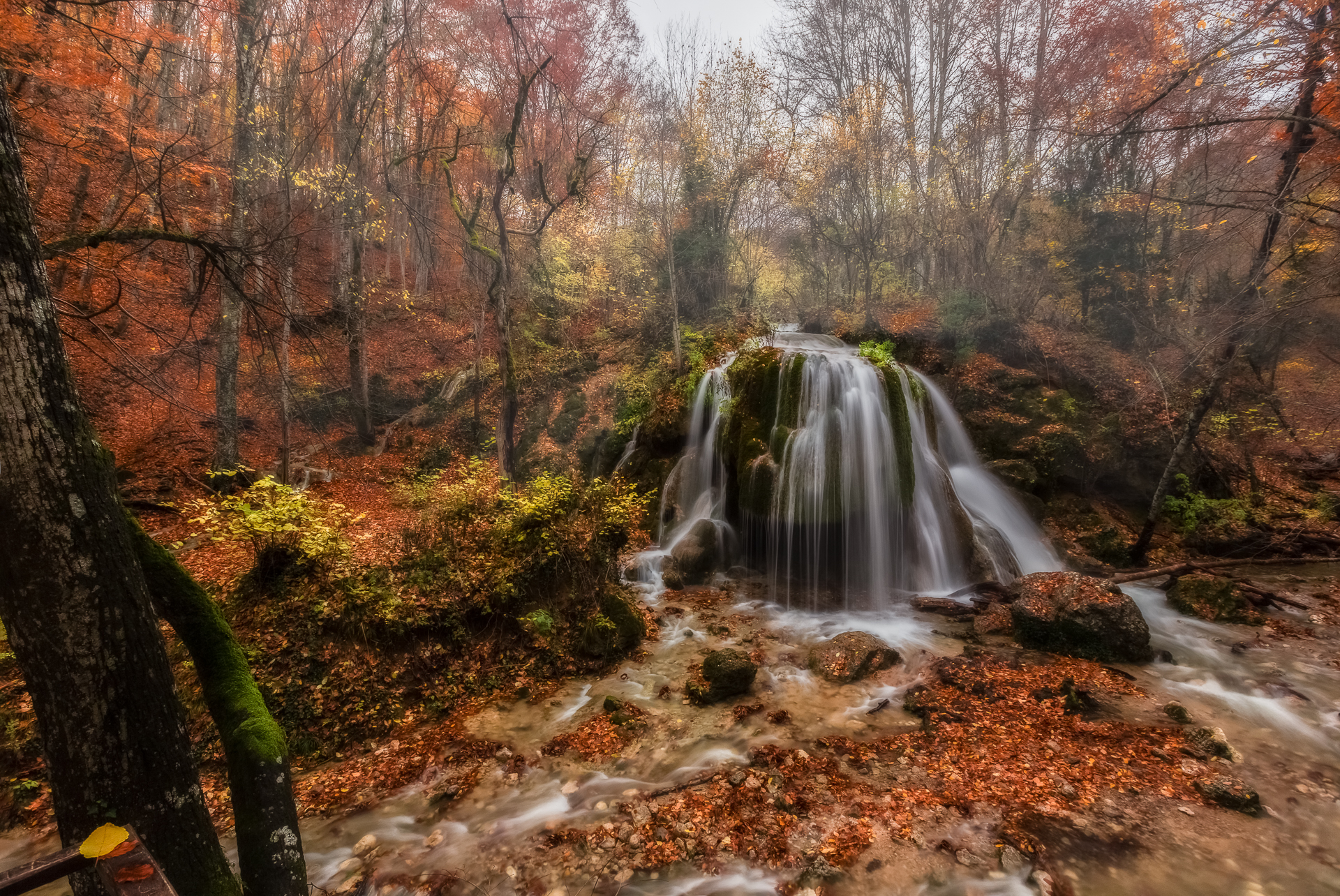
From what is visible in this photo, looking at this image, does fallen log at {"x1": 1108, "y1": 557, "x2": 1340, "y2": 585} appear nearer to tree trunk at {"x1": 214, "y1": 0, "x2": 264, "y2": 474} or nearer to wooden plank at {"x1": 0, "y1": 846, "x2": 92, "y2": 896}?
wooden plank at {"x1": 0, "y1": 846, "x2": 92, "y2": 896}

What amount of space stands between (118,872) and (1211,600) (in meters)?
12.3

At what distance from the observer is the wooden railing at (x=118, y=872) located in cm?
168

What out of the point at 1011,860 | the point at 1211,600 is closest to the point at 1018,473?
the point at 1211,600

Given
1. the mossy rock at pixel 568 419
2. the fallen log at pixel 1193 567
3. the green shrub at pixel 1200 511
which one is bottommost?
the fallen log at pixel 1193 567

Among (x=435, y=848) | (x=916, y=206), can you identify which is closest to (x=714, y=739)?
(x=435, y=848)

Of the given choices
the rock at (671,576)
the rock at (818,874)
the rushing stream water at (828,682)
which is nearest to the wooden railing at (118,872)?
the rushing stream water at (828,682)

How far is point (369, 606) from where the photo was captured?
18.2 ft

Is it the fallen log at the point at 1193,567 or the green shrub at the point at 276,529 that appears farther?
the fallen log at the point at 1193,567

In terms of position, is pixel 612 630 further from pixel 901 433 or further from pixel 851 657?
pixel 901 433

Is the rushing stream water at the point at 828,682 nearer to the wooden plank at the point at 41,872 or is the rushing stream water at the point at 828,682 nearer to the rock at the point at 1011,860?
the rock at the point at 1011,860

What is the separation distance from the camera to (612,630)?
6.93m

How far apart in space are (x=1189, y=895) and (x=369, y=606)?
23.9ft

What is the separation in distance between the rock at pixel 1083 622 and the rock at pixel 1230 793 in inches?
89.8

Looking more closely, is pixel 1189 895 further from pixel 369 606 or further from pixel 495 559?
pixel 369 606
